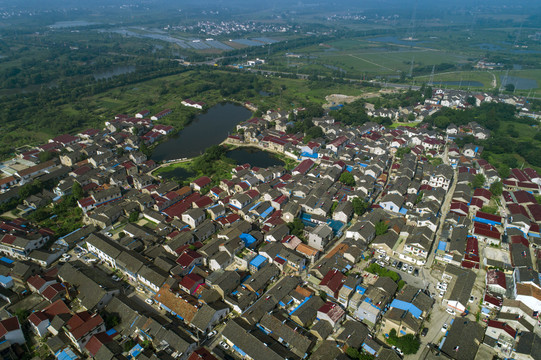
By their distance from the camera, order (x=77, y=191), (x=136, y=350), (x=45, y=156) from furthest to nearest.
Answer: (x=45, y=156) → (x=77, y=191) → (x=136, y=350)

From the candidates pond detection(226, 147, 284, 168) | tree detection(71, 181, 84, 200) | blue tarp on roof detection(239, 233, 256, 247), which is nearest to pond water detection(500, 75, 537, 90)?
pond detection(226, 147, 284, 168)

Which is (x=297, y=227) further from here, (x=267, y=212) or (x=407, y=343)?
(x=407, y=343)

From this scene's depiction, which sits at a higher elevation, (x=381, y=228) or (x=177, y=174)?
(x=381, y=228)

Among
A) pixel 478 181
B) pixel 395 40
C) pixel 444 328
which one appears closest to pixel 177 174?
→ pixel 444 328

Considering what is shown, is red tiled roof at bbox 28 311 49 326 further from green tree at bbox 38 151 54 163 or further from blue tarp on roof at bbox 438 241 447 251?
blue tarp on roof at bbox 438 241 447 251

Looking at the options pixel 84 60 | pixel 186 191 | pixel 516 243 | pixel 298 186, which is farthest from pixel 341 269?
pixel 84 60

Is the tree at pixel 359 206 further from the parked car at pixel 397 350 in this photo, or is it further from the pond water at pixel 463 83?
the pond water at pixel 463 83
